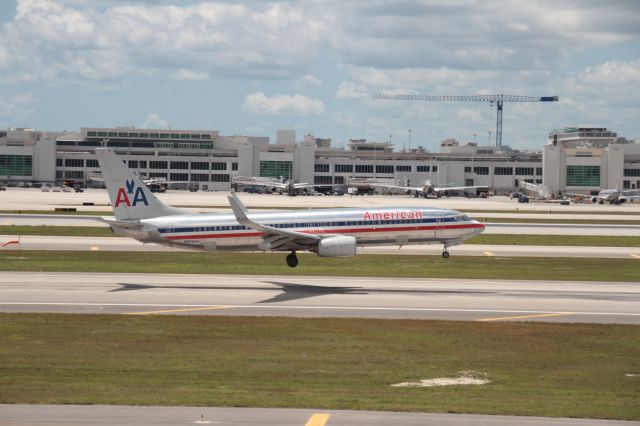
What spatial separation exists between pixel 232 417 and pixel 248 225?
3182 centimetres

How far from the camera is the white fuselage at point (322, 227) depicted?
58531 millimetres

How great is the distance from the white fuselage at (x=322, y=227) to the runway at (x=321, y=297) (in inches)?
105

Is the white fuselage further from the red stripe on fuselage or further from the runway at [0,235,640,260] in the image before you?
the runway at [0,235,640,260]

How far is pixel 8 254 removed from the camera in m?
68.0

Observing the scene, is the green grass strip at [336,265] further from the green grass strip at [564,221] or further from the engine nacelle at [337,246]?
the green grass strip at [564,221]

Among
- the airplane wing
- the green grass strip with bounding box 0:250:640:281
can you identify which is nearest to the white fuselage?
the airplane wing

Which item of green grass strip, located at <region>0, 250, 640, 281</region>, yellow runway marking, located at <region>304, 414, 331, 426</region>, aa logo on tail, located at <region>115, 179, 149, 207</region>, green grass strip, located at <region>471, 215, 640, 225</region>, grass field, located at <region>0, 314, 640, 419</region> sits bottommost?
grass field, located at <region>0, 314, 640, 419</region>

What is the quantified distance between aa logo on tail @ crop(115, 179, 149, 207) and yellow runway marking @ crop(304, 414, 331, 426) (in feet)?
117

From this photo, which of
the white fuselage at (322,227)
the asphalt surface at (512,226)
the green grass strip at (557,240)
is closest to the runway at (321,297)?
A: the white fuselage at (322,227)

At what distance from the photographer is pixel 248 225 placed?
55281 mm

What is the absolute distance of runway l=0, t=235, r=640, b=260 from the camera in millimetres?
75000

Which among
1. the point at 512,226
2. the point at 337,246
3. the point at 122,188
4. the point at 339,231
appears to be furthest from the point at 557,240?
the point at 122,188

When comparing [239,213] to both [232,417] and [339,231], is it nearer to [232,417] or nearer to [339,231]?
[339,231]

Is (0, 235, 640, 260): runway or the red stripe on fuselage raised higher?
the red stripe on fuselage
